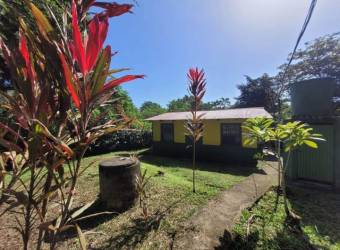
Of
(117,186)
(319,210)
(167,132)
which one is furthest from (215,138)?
(117,186)

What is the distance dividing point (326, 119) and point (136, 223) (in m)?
5.80

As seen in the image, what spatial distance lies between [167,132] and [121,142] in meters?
3.76

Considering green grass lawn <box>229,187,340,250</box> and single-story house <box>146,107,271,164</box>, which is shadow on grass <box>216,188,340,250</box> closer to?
green grass lawn <box>229,187,340,250</box>

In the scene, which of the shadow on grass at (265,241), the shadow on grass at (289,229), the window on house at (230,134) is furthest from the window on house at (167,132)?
the shadow on grass at (265,241)

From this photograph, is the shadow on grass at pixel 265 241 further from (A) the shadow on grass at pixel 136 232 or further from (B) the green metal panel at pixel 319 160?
(B) the green metal panel at pixel 319 160

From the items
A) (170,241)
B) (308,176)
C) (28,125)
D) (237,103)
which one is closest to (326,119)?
(308,176)

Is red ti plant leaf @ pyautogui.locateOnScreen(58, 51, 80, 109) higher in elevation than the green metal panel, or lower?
higher

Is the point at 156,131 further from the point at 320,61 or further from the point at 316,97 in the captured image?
the point at 320,61

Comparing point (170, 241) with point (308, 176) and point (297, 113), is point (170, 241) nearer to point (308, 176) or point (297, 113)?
point (308, 176)

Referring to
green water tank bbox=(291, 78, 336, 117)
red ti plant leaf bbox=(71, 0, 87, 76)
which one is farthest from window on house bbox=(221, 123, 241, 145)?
red ti plant leaf bbox=(71, 0, 87, 76)

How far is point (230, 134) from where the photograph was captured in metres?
9.66

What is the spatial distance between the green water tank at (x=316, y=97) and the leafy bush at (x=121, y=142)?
9703 mm

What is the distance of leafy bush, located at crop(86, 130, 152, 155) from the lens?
12492 millimetres

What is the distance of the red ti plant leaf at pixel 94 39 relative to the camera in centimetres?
90
